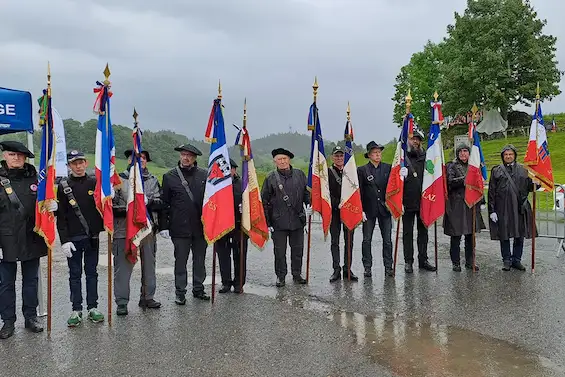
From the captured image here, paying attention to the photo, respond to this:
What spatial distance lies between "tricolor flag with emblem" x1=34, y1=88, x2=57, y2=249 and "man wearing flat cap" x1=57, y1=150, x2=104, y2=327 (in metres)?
0.22

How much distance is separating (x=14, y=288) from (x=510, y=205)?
7.45m

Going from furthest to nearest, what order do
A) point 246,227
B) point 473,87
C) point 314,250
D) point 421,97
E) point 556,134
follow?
1. point 421,97
2. point 473,87
3. point 556,134
4. point 314,250
5. point 246,227

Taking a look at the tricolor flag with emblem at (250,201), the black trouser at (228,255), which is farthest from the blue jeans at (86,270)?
the tricolor flag with emblem at (250,201)

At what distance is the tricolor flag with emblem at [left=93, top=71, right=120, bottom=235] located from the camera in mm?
6008

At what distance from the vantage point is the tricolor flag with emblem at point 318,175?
783 cm

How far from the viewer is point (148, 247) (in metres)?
6.70

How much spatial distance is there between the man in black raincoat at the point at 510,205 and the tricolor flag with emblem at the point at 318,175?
2831 millimetres

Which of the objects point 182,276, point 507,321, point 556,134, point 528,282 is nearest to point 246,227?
point 182,276

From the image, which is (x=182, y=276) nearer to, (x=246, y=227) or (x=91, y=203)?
(x=246, y=227)

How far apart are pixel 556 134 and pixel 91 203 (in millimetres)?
41664

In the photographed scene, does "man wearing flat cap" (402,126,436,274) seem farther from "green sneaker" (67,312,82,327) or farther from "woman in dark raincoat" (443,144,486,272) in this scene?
"green sneaker" (67,312,82,327)

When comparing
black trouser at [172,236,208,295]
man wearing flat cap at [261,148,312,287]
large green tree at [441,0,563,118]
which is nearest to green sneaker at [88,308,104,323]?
black trouser at [172,236,208,295]

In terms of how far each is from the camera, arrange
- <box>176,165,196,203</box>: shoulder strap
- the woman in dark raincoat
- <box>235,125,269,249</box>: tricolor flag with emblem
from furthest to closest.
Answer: the woman in dark raincoat
<box>235,125,269,249</box>: tricolor flag with emblem
<box>176,165,196,203</box>: shoulder strap

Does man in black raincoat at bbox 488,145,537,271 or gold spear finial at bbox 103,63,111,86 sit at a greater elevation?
gold spear finial at bbox 103,63,111,86
